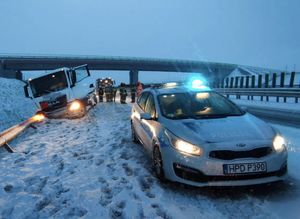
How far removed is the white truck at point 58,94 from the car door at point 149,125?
8855 mm

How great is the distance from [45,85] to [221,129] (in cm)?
1238

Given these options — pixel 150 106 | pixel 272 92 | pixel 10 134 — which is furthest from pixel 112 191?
pixel 272 92

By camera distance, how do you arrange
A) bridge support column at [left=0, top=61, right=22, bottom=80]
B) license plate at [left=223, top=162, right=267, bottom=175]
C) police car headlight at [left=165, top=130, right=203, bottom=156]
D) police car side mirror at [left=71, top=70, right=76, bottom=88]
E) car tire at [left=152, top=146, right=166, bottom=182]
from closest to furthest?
license plate at [left=223, top=162, right=267, bottom=175], police car headlight at [left=165, top=130, right=203, bottom=156], car tire at [left=152, top=146, right=166, bottom=182], police car side mirror at [left=71, top=70, right=76, bottom=88], bridge support column at [left=0, top=61, right=22, bottom=80]

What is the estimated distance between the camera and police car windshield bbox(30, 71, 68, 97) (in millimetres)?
16062

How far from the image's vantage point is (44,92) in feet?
52.5

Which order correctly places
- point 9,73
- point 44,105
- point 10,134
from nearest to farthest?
point 10,134
point 44,105
point 9,73

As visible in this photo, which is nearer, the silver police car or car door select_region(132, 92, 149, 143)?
the silver police car

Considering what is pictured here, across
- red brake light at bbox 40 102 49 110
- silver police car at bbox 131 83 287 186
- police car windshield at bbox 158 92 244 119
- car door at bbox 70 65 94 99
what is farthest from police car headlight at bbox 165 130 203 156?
car door at bbox 70 65 94 99

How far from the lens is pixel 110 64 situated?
245 feet

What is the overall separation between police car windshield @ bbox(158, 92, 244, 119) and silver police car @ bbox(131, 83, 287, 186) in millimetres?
18

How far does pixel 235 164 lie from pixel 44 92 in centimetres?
1281

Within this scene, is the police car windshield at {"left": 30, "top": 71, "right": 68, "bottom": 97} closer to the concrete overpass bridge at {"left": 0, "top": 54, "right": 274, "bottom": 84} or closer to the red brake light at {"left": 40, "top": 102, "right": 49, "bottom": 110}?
the red brake light at {"left": 40, "top": 102, "right": 49, "bottom": 110}

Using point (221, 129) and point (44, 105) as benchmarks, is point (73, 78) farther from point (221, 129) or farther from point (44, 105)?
point (221, 129)

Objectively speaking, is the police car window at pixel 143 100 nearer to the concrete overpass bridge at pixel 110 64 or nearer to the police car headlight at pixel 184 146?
the police car headlight at pixel 184 146
